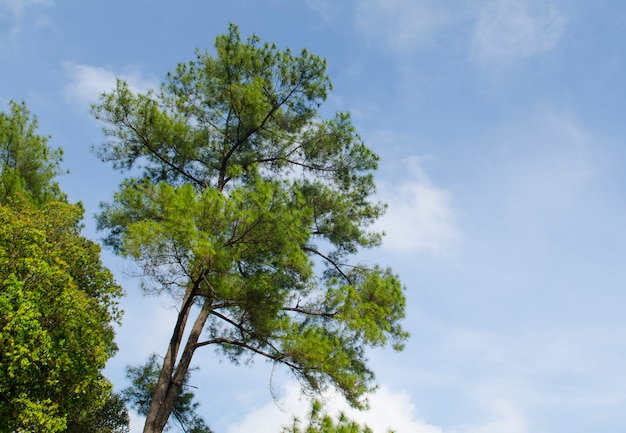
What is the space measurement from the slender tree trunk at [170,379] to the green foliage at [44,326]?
98 centimetres

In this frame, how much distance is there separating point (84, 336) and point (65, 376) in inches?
30.0

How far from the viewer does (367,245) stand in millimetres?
14094

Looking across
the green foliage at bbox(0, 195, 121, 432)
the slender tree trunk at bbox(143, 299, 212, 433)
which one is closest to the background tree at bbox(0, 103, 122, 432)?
the green foliage at bbox(0, 195, 121, 432)

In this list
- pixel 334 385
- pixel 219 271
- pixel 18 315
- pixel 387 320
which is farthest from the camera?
pixel 387 320

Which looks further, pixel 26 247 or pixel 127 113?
pixel 127 113

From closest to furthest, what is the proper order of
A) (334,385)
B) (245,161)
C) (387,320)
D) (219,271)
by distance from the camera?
(219,271) < (334,385) < (387,320) < (245,161)

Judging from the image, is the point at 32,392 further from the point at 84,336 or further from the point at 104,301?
the point at 104,301

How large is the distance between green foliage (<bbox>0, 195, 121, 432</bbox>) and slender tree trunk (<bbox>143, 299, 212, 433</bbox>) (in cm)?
98

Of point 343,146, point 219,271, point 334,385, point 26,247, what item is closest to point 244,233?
point 219,271

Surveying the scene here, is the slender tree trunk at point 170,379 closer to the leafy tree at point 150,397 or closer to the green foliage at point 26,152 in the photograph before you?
the leafy tree at point 150,397

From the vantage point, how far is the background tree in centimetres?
916

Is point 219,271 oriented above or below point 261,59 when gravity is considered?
below

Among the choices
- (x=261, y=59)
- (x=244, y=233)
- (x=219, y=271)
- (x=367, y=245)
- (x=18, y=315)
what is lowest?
(x=18, y=315)

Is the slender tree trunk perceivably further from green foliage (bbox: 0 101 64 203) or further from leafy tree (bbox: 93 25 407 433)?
green foliage (bbox: 0 101 64 203)
